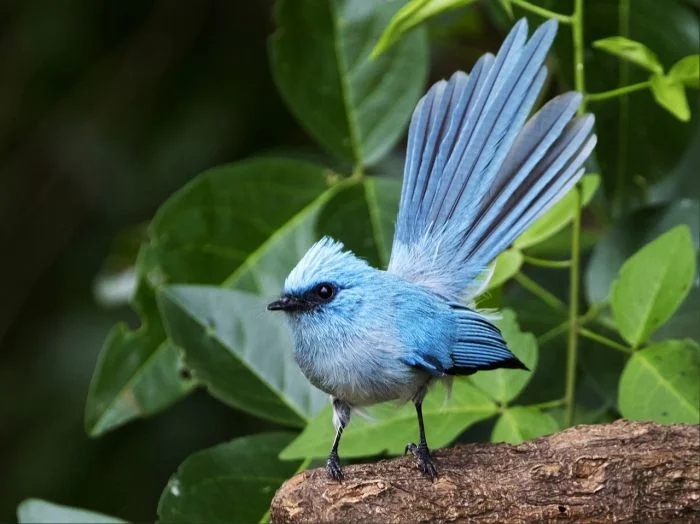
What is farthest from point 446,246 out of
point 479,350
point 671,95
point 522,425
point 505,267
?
point 671,95

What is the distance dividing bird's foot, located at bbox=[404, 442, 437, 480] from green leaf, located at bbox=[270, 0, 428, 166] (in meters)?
0.89

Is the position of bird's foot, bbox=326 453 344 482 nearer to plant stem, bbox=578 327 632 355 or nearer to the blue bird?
the blue bird

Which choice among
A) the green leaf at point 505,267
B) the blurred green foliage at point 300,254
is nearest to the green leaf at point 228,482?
the blurred green foliage at point 300,254

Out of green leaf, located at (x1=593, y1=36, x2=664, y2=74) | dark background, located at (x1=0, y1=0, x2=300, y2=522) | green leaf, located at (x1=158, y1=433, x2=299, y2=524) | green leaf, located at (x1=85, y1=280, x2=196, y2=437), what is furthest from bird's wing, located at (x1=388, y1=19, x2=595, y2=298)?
dark background, located at (x1=0, y1=0, x2=300, y2=522)

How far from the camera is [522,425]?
169 cm

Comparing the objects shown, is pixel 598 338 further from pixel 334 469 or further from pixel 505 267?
pixel 334 469

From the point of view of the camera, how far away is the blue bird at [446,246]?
1.66 meters

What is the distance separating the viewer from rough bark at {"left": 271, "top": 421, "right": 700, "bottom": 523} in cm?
135

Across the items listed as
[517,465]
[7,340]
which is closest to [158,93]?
[7,340]

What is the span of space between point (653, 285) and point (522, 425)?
1.02ft

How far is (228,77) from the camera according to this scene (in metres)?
3.87

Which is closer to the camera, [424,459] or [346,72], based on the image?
[424,459]

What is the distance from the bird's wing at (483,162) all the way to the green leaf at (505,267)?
27mm

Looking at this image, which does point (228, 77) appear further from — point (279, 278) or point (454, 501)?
point (454, 501)
